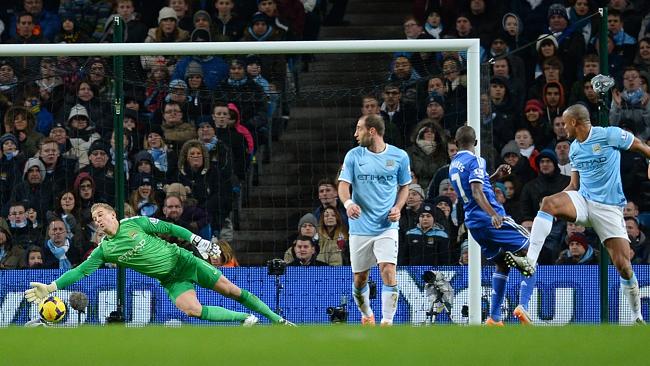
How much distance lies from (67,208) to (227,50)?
2.38 metres

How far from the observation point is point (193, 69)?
49.5ft

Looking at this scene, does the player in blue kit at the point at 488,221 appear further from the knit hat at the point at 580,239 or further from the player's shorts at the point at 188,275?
the player's shorts at the point at 188,275

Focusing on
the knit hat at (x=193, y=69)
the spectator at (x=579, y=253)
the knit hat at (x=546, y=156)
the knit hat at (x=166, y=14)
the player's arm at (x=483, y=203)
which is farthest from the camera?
the knit hat at (x=166, y=14)

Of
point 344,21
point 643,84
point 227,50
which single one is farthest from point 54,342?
point 344,21

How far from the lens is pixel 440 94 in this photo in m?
13.9

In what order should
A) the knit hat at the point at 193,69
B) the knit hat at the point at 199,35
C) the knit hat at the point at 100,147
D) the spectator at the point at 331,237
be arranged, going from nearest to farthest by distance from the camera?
the spectator at the point at 331,237 → the knit hat at the point at 100,147 → the knit hat at the point at 193,69 → the knit hat at the point at 199,35

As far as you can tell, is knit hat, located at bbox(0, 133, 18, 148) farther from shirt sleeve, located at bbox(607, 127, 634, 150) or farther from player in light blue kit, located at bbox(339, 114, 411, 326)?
shirt sleeve, located at bbox(607, 127, 634, 150)

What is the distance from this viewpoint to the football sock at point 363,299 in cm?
1236

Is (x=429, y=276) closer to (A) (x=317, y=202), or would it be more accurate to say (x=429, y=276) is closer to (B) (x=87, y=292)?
(A) (x=317, y=202)

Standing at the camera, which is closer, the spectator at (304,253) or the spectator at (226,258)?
the spectator at (304,253)

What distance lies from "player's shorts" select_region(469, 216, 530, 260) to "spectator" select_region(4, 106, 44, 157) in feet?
15.2

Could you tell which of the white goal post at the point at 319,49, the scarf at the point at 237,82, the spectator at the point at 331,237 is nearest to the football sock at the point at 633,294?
the white goal post at the point at 319,49

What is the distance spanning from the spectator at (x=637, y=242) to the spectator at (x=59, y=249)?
540 cm

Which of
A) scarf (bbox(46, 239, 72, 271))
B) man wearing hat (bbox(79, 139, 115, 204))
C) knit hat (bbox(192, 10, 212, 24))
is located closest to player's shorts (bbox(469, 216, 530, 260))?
man wearing hat (bbox(79, 139, 115, 204))
